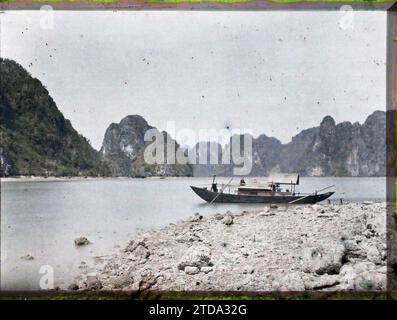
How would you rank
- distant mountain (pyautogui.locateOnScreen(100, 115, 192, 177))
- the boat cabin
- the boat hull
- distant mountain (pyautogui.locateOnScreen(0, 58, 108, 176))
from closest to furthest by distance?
distant mountain (pyautogui.locateOnScreen(100, 115, 192, 177)) → distant mountain (pyautogui.locateOnScreen(0, 58, 108, 176)) → the boat cabin → the boat hull

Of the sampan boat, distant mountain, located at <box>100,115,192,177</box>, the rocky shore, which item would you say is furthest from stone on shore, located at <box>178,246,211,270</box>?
the sampan boat

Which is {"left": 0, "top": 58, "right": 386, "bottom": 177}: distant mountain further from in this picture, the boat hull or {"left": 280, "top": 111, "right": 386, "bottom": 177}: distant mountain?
the boat hull

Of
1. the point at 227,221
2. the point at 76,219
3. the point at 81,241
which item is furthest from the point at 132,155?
the point at 227,221

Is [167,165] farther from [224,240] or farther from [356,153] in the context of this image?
[356,153]

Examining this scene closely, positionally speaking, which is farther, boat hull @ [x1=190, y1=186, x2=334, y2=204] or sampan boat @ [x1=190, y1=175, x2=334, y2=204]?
boat hull @ [x1=190, y1=186, x2=334, y2=204]

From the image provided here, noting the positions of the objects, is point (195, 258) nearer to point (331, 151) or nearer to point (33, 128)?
point (331, 151)
